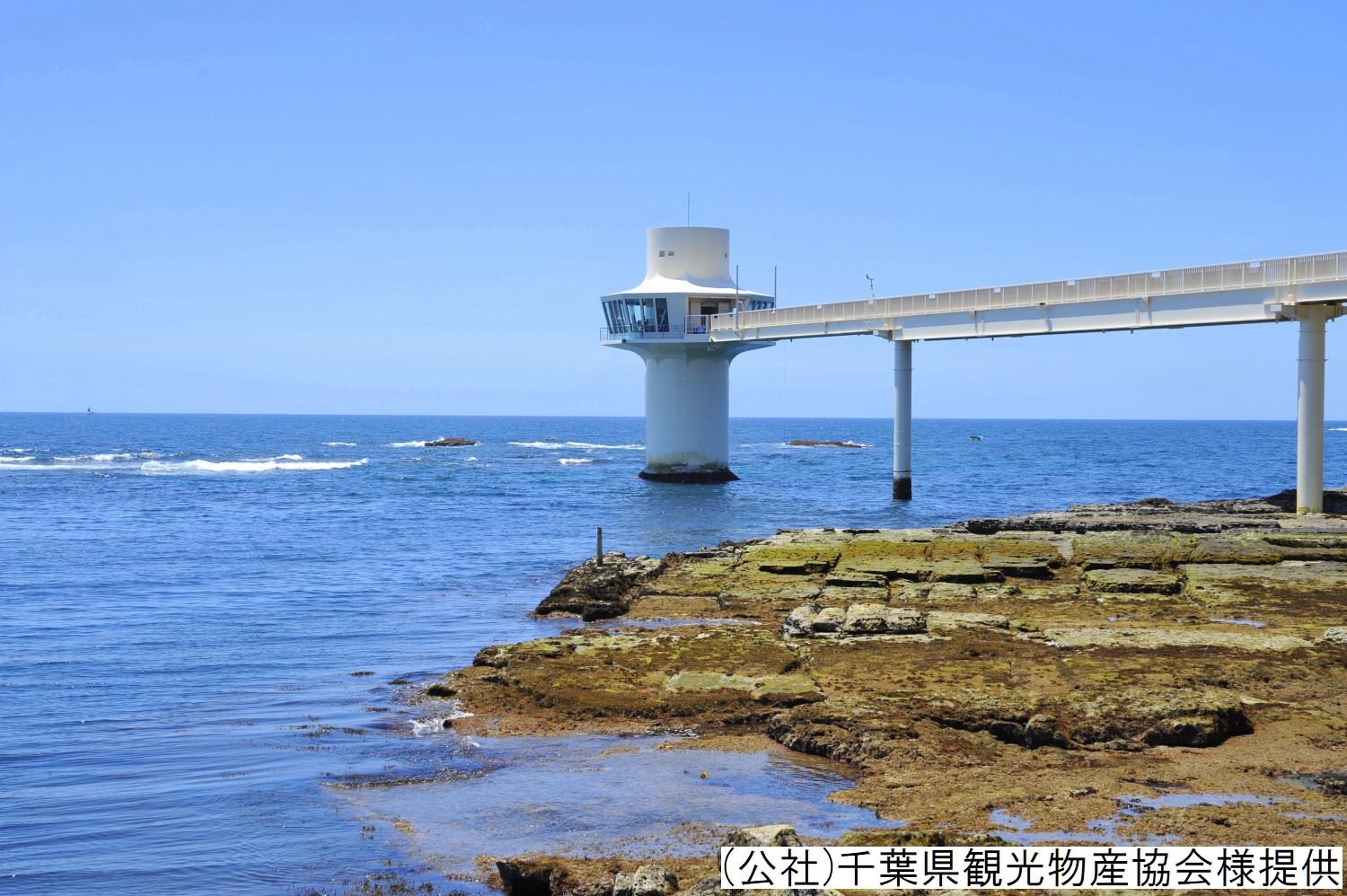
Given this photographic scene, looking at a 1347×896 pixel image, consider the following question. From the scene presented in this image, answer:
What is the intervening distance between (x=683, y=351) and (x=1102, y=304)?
28.6 m

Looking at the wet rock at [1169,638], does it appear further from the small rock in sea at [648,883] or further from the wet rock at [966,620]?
the small rock in sea at [648,883]

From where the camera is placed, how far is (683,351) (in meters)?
64.2

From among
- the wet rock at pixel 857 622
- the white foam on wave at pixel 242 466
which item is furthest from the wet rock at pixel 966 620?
the white foam on wave at pixel 242 466

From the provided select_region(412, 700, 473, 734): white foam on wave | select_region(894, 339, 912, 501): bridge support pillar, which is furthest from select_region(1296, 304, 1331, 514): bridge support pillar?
select_region(412, 700, 473, 734): white foam on wave

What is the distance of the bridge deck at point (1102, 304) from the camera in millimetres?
32750

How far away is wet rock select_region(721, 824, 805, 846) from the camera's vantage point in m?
8.97

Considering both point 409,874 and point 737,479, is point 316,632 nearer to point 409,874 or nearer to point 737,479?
point 409,874

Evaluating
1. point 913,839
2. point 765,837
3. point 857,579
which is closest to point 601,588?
point 857,579

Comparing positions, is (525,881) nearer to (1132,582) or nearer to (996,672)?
(996,672)

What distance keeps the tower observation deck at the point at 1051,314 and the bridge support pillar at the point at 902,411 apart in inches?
1.9

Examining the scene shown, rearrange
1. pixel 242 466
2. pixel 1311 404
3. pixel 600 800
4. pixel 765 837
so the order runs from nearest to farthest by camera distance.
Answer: pixel 765 837, pixel 600 800, pixel 1311 404, pixel 242 466

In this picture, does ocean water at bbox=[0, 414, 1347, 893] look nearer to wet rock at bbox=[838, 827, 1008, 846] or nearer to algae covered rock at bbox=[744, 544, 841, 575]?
wet rock at bbox=[838, 827, 1008, 846]

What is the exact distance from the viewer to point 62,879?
1099 cm

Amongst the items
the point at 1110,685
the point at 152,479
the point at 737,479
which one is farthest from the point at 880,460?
the point at 1110,685
